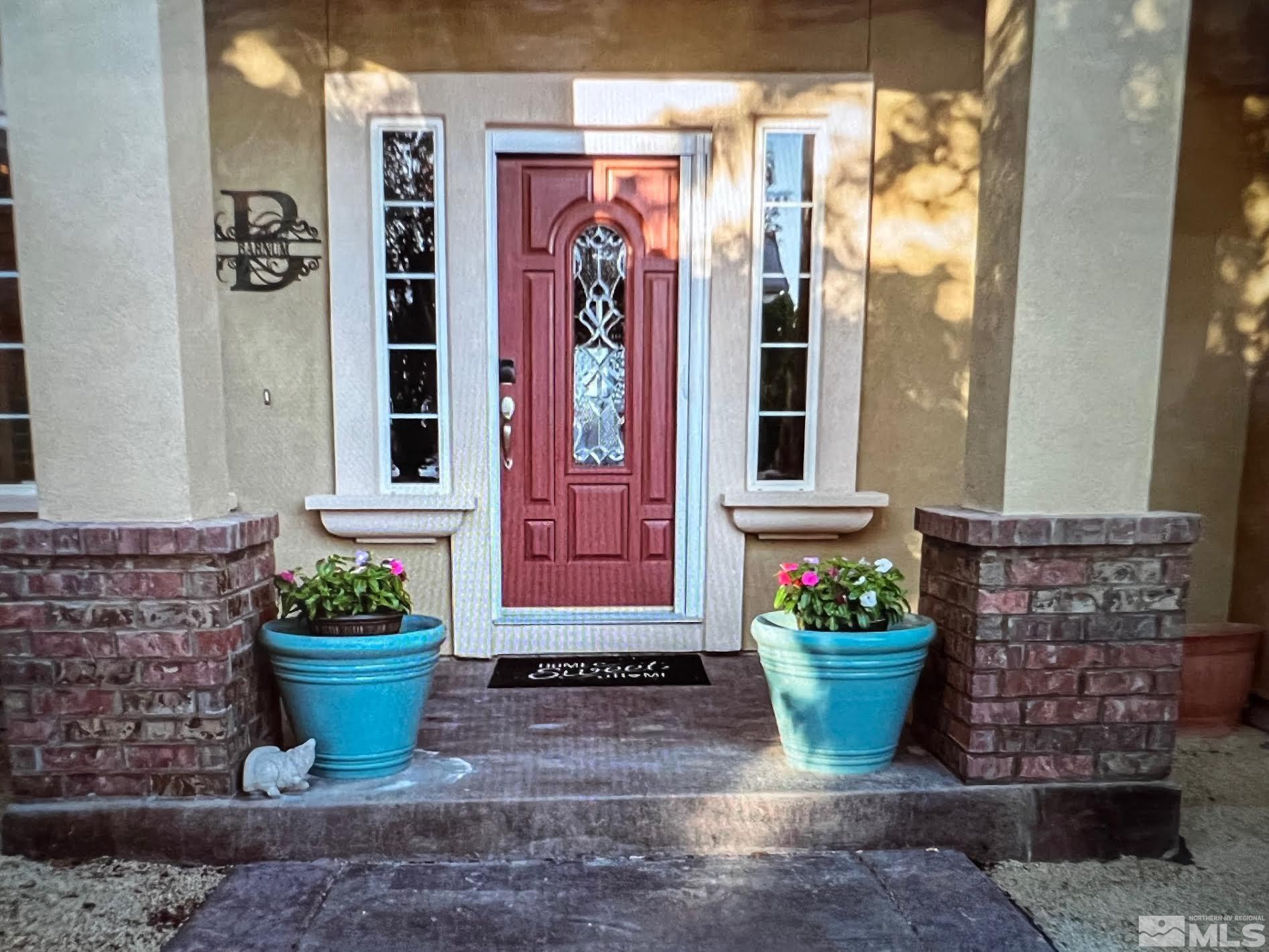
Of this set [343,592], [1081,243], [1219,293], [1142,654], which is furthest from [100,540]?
[1219,293]

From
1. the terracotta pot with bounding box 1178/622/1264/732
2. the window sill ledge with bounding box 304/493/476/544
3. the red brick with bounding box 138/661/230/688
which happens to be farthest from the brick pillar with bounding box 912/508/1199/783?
the red brick with bounding box 138/661/230/688

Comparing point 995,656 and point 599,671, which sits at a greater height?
point 995,656

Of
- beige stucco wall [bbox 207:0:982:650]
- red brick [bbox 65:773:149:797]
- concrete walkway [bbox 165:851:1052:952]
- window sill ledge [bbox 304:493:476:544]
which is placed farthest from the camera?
window sill ledge [bbox 304:493:476:544]

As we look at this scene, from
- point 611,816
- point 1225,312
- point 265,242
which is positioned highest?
point 265,242

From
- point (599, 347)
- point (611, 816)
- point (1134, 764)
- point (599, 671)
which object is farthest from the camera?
point (599, 347)

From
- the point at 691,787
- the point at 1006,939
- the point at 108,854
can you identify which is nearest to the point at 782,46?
the point at 691,787

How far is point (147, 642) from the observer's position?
2.15 m

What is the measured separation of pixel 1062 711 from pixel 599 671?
180 centimetres

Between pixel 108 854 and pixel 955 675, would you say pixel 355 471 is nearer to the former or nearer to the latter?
pixel 108 854

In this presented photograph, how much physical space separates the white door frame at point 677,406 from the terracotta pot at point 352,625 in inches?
45.6

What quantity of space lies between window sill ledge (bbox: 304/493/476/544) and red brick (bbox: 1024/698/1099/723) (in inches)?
92.5

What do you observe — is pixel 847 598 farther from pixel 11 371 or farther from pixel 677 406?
pixel 11 371

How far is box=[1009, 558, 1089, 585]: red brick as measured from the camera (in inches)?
88.8

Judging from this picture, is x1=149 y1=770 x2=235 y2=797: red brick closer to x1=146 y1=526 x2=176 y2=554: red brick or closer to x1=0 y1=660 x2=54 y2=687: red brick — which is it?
x1=0 y1=660 x2=54 y2=687: red brick
